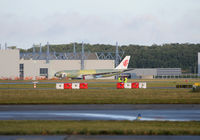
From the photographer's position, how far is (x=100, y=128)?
50.9ft

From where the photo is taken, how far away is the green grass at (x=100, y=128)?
1451 centimetres

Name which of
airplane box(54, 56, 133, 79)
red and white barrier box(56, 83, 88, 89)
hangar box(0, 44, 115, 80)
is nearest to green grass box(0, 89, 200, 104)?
red and white barrier box(56, 83, 88, 89)

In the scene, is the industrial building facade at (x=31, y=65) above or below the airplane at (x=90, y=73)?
above

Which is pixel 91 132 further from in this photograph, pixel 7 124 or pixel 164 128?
pixel 7 124

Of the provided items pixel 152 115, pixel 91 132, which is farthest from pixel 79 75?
pixel 91 132

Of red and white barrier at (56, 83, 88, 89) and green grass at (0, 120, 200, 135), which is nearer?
green grass at (0, 120, 200, 135)

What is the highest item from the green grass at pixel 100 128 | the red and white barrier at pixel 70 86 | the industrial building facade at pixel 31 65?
the industrial building facade at pixel 31 65

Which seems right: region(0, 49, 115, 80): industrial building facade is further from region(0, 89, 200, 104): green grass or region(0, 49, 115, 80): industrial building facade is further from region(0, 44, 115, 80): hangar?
region(0, 89, 200, 104): green grass

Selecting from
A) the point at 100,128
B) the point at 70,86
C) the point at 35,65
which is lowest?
the point at 100,128

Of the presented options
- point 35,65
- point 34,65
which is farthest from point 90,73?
point 34,65

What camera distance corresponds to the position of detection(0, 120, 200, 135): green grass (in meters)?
14.5

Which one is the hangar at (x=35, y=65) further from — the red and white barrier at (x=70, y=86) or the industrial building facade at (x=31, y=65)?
the red and white barrier at (x=70, y=86)

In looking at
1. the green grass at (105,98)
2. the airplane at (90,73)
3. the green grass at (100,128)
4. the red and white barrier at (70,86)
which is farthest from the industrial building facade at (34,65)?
the green grass at (100,128)

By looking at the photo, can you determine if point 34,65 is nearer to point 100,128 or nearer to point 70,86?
point 70,86
